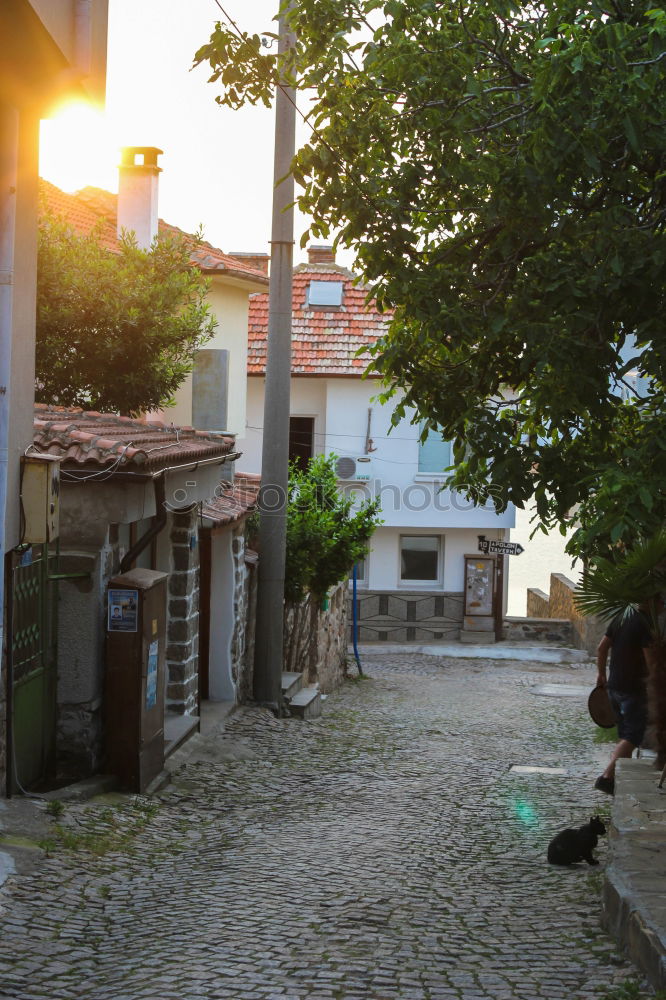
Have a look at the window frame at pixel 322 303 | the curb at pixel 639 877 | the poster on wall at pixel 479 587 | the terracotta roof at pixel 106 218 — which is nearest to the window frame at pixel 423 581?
the poster on wall at pixel 479 587

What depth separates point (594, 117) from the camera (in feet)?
20.5

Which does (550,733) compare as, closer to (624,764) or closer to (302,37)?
(624,764)

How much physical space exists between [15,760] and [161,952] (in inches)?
105

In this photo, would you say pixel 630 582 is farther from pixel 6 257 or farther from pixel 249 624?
pixel 249 624

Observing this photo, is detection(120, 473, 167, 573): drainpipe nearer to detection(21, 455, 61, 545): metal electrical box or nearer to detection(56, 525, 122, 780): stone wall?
detection(56, 525, 122, 780): stone wall

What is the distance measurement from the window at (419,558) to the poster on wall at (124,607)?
2048 centimetres

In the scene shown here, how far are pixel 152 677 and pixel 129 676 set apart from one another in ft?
1.51

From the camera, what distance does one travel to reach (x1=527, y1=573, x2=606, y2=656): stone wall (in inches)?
979

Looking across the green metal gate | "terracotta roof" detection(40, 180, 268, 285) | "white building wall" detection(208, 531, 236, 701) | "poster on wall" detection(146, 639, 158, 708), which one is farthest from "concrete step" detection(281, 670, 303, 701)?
"terracotta roof" detection(40, 180, 268, 285)

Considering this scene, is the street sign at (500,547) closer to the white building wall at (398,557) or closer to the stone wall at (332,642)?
the white building wall at (398,557)

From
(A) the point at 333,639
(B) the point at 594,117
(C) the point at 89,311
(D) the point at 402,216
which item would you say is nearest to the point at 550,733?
(A) the point at 333,639

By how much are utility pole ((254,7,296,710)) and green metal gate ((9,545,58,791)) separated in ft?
18.3

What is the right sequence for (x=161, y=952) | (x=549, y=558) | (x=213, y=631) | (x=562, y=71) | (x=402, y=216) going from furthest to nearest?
1. (x=549, y=558)
2. (x=213, y=631)
3. (x=402, y=216)
4. (x=562, y=71)
5. (x=161, y=952)

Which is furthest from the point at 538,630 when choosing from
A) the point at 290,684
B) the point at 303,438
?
the point at 290,684
